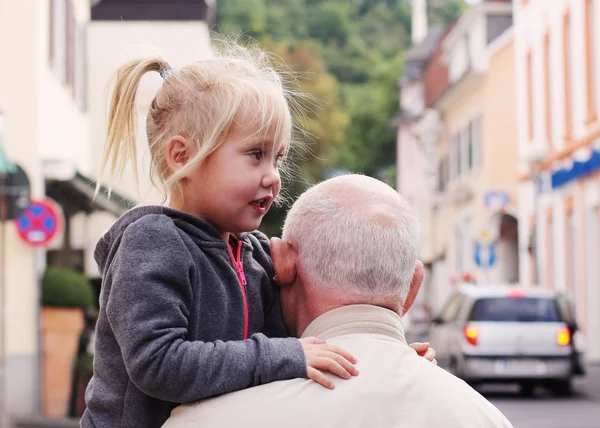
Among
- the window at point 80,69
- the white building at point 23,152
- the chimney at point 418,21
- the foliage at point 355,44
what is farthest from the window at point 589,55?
the chimney at point 418,21

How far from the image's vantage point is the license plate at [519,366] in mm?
20062

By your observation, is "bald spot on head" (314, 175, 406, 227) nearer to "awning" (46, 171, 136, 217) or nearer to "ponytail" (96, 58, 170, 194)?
"ponytail" (96, 58, 170, 194)

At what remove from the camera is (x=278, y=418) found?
2.76 meters

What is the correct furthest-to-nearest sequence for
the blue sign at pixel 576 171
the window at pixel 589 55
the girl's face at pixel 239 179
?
the window at pixel 589 55, the blue sign at pixel 576 171, the girl's face at pixel 239 179

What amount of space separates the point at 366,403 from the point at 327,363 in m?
0.11

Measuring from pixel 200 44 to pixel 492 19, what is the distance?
47.9 ft

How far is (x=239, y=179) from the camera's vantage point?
9.85 feet

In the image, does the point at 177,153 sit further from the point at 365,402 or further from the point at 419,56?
the point at 419,56

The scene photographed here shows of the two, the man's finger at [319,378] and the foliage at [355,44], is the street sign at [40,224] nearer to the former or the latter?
the man's finger at [319,378]

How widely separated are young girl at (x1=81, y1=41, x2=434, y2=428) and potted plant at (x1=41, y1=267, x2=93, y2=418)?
585 inches

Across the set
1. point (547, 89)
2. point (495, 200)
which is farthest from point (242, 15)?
point (547, 89)

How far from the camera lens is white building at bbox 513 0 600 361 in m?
28.1

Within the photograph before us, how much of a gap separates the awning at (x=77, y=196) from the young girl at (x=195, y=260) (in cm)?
1546

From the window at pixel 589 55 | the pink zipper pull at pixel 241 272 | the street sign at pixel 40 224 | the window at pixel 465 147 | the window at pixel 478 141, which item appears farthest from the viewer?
the window at pixel 465 147
